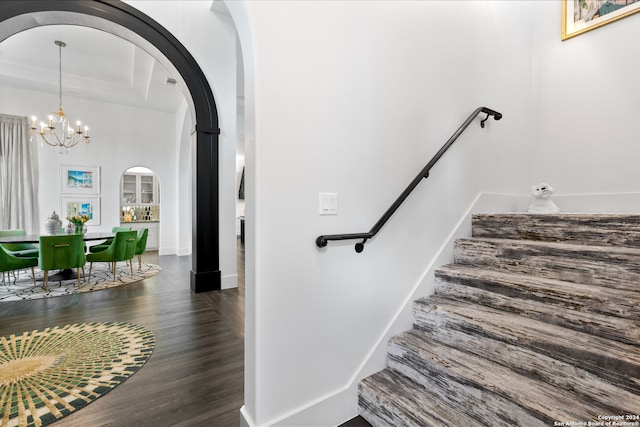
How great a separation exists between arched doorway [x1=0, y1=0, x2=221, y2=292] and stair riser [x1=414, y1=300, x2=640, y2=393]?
301 centimetres

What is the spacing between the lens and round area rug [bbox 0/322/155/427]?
166cm

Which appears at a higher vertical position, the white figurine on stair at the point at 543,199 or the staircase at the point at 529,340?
the white figurine on stair at the point at 543,199

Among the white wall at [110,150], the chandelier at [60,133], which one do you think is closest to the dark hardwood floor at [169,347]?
the chandelier at [60,133]

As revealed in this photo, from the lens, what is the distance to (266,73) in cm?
134

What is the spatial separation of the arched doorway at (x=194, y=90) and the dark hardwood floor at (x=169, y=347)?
561 mm

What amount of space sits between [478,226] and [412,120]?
1.19 m

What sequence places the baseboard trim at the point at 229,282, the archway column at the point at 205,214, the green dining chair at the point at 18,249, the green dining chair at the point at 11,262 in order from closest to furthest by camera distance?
the green dining chair at the point at 11,262 → the archway column at the point at 205,214 → the baseboard trim at the point at 229,282 → the green dining chair at the point at 18,249

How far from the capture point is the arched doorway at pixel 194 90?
2943mm

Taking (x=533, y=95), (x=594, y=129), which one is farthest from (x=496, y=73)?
(x=594, y=129)

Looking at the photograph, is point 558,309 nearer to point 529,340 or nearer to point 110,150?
point 529,340

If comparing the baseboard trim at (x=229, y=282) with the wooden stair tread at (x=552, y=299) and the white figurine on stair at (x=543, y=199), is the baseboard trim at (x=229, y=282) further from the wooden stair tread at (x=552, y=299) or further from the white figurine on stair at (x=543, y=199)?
the white figurine on stair at (x=543, y=199)

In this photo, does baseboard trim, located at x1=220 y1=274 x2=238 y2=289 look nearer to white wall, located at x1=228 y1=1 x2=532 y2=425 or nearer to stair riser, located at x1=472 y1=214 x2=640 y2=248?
white wall, located at x1=228 y1=1 x2=532 y2=425

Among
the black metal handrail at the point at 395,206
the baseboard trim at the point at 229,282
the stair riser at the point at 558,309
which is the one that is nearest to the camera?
the stair riser at the point at 558,309

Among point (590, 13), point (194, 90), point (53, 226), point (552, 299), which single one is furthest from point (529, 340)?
point (53, 226)
